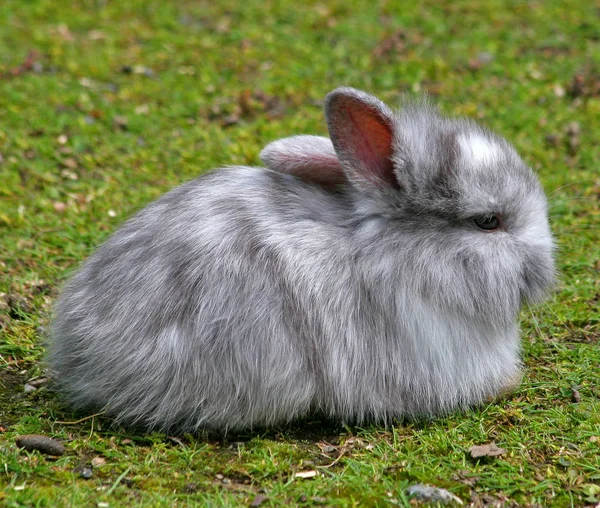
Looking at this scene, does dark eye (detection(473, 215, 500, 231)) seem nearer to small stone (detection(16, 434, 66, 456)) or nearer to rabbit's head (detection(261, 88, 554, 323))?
rabbit's head (detection(261, 88, 554, 323))

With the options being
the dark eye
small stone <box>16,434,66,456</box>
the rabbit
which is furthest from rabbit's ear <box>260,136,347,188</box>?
small stone <box>16,434,66,456</box>

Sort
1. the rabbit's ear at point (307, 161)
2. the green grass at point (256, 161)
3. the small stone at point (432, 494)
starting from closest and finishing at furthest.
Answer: the small stone at point (432, 494) → the green grass at point (256, 161) → the rabbit's ear at point (307, 161)

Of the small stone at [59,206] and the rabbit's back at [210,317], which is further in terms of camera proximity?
the small stone at [59,206]

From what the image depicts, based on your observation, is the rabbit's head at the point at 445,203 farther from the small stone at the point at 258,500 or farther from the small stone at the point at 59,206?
the small stone at the point at 59,206

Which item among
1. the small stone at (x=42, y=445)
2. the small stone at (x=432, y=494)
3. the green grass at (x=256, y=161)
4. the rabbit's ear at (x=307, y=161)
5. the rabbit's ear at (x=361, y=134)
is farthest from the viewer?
the rabbit's ear at (x=307, y=161)

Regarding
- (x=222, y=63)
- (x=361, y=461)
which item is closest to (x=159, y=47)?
(x=222, y=63)

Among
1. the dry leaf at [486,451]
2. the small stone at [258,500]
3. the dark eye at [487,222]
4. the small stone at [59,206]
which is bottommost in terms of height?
the dry leaf at [486,451]

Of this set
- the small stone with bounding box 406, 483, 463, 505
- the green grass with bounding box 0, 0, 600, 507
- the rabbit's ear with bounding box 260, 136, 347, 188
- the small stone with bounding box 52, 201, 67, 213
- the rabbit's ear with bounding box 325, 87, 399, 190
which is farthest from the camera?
the small stone with bounding box 52, 201, 67, 213

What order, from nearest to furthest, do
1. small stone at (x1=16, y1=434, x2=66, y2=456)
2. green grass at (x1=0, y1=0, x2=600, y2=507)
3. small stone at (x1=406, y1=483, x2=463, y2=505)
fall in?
1. small stone at (x1=406, y1=483, x2=463, y2=505)
2. green grass at (x1=0, y1=0, x2=600, y2=507)
3. small stone at (x1=16, y1=434, x2=66, y2=456)

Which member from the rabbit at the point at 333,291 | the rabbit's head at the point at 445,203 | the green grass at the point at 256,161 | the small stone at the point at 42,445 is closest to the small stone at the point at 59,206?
the green grass at the point at 256,161
